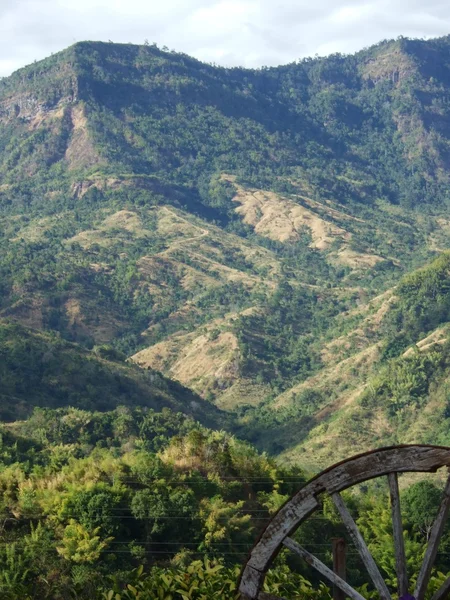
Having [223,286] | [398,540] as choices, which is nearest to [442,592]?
[398,540]

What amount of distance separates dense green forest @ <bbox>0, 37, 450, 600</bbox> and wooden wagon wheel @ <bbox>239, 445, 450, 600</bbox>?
1665 mm

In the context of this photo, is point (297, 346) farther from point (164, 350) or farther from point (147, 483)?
point (147, 483)

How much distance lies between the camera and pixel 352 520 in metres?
12.1

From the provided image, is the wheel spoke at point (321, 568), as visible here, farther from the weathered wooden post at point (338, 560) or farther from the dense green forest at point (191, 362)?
the dense green forest at point (191, 362)

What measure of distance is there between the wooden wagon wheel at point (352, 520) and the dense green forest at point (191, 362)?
166 cm

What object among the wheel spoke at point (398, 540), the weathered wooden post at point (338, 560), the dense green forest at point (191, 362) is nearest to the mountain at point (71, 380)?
the dense green forest at point (191, 362)

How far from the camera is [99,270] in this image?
133 meters

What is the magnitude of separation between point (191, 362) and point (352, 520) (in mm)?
98698

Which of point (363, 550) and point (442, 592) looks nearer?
point (442, 592)

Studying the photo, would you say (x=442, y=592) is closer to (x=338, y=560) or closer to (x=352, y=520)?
(x=352, y=520)

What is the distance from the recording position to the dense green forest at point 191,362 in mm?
26344

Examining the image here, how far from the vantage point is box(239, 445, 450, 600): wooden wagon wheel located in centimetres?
1170

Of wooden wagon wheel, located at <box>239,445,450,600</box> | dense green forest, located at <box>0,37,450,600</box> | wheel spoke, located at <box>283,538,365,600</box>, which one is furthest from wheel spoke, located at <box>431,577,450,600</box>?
dense green forest, located at <box>0,37,450,600</box>

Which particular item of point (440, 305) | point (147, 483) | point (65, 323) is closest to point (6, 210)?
point (65, 323)
